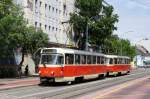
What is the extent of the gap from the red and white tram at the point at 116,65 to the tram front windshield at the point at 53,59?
20692 millimetres

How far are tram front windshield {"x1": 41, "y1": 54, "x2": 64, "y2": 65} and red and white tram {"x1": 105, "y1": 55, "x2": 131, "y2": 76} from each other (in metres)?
20.7

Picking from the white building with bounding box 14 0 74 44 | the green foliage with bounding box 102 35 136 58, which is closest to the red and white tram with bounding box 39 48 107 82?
the white building with bounding box 14 0 74 44

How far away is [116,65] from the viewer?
6128 cm

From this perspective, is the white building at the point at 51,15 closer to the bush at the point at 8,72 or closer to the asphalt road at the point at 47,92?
the bush at the point at 8,72

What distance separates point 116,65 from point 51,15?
1777 centimetres

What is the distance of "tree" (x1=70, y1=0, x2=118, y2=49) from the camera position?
282 feet

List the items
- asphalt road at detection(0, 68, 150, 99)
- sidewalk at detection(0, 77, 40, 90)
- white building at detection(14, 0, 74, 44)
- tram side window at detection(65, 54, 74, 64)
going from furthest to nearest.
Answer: white building at detection(14, 0, 74, 44) → tram side window at detection(65, 54, 74, 64) → sidewalk at detection(0, 77, 40, 90) → asphalt road at detection(0, 68, 150, 99)

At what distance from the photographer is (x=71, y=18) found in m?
84.8

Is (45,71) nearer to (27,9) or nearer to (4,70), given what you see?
(4,70)

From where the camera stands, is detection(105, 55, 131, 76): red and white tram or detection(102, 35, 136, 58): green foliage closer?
detection(105, 55, 131, 76): red and white tram

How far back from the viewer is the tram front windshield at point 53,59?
1438 inches

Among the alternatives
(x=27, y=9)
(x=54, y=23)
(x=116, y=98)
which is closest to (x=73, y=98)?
(x=116, y=98)

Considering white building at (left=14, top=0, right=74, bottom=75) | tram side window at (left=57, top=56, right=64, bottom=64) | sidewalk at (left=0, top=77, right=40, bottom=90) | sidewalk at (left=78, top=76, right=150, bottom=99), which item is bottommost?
sidewalk at (left=78, top=76, right=150, bottom=99)

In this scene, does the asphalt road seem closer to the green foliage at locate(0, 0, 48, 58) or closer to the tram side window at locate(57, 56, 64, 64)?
the tram side window at locate(57, 56, 64, 64)
